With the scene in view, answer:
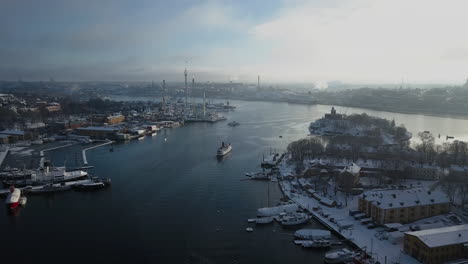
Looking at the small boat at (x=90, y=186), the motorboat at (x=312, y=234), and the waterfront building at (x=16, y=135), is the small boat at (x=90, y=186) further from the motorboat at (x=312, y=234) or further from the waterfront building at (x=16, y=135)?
the waterfront building at (x=16, y=135)

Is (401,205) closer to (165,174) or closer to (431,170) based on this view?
(431,170)

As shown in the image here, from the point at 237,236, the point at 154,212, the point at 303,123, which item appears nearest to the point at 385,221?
the point at 237,236

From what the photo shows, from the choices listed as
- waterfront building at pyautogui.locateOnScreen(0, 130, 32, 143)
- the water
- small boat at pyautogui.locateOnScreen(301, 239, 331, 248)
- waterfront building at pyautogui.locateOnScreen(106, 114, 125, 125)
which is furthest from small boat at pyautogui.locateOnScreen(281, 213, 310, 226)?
waterfront building at pyautogui.locateOnScreen(106, 114, 125, 125)

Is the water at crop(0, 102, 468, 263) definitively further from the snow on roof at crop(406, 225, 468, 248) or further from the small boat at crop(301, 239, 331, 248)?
the snow on roof at crop(406, 225, 468, 248)

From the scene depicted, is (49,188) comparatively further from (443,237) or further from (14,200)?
(443,237)

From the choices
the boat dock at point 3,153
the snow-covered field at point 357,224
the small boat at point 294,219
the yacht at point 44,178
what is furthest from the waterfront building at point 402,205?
the boat dock at point 3,153

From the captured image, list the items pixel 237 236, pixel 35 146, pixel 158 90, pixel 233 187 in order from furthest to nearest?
pixel 158 90
pixel 35 146
pixel 233 187
pixel 237 236

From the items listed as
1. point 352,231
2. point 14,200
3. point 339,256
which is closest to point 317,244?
point 339,256
